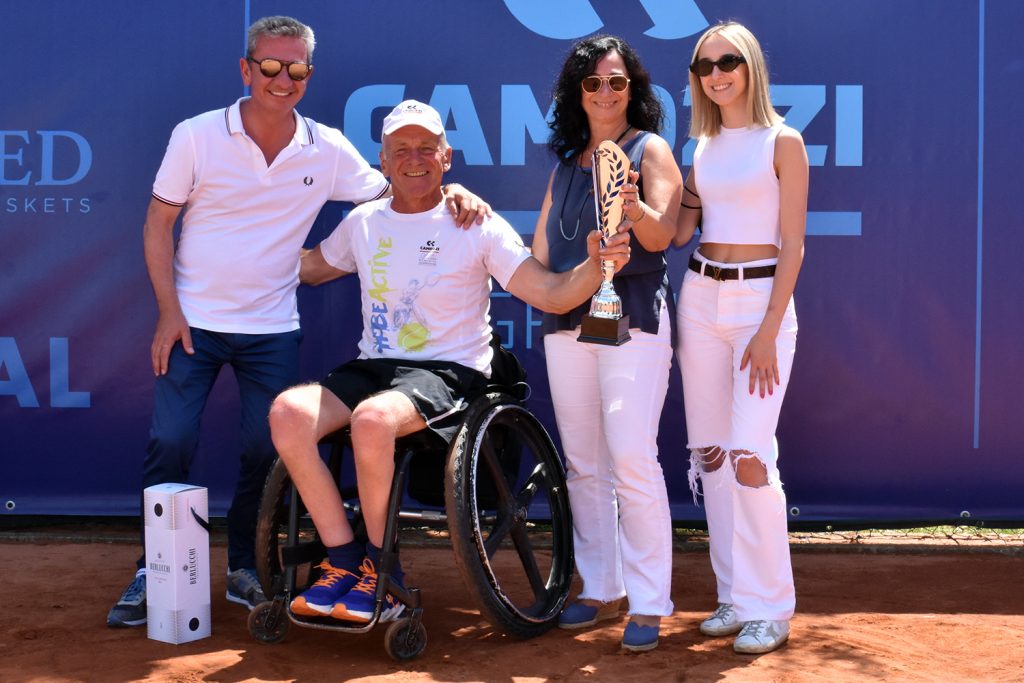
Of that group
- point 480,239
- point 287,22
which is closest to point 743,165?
point 480,239

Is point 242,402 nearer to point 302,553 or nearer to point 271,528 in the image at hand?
point 271,528

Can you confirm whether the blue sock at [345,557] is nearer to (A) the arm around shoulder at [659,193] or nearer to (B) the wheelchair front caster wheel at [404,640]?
(B) the wheelchair front caster wheel at [404,640]

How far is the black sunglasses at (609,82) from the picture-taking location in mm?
3320

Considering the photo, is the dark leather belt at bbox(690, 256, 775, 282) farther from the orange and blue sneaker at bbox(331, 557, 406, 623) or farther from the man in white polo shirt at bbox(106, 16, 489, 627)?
the man in white polo shirt at bbox(106, 16, 489, 627)

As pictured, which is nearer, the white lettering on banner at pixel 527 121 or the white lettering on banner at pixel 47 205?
the white lettering on banner at pixel 527 121

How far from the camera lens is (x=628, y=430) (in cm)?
330

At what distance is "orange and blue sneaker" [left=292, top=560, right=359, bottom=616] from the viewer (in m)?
3.14

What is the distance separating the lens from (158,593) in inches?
135

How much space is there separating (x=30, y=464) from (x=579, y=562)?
242 cm

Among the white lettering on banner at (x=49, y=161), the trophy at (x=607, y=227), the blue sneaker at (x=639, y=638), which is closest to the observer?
the trophy at (x=607, y=227)

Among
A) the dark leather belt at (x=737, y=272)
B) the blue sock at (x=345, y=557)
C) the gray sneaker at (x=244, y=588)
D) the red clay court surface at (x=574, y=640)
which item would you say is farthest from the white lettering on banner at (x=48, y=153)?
the dark leather belt at (x=737, y=272)

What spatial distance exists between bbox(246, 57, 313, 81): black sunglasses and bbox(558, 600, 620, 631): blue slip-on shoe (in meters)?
1.86

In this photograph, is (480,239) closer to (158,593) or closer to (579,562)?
(579,562)

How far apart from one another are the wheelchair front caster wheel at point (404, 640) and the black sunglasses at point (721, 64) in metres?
1.73
